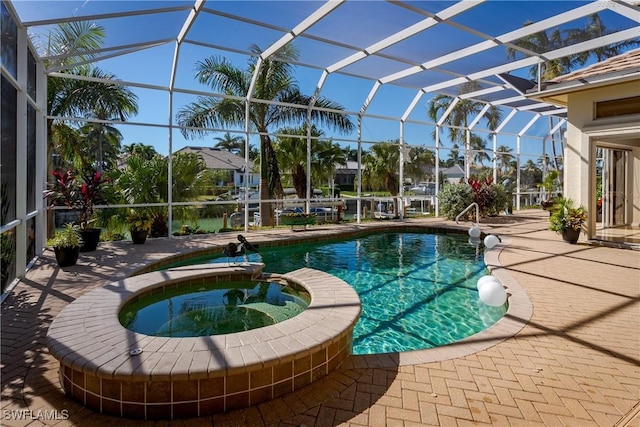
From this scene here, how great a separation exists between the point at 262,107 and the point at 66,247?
29.7 ft

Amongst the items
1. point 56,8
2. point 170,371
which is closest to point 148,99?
point 56,8

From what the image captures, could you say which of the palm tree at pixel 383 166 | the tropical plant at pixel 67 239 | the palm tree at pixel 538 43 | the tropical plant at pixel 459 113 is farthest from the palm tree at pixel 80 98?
the palm tree at pixel 383 166

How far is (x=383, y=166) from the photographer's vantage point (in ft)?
83.1

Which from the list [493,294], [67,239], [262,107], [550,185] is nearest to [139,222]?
[67,239]

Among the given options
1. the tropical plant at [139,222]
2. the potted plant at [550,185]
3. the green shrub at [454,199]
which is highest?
the potted plant at [550,185]

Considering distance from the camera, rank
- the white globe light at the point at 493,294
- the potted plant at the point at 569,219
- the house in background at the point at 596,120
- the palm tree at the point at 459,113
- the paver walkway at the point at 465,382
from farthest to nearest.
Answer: the palm tree at the point at 459,113 < the potted plant at the point at 569,219 < the house in background at the point at 596,120 < the white globe light at the point at 493,294 < the paver walkway at the point at 465,382

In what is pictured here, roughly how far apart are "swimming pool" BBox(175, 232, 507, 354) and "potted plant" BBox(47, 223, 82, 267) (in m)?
2.19

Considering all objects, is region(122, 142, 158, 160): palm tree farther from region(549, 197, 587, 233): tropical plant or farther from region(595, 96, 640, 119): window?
region(595, 96, 640, 119): window

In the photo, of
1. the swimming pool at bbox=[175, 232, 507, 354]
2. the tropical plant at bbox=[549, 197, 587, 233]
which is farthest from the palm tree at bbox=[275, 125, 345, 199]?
the tropical plant at bbox=[549, 197, 587, 233]

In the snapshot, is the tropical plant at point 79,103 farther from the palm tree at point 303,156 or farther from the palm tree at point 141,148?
the palm tree at point 141,148

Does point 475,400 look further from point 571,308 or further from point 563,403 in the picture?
point 571,308

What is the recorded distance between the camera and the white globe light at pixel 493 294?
4424mm

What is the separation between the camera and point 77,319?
3361mm

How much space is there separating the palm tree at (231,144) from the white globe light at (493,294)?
38.9 metres
